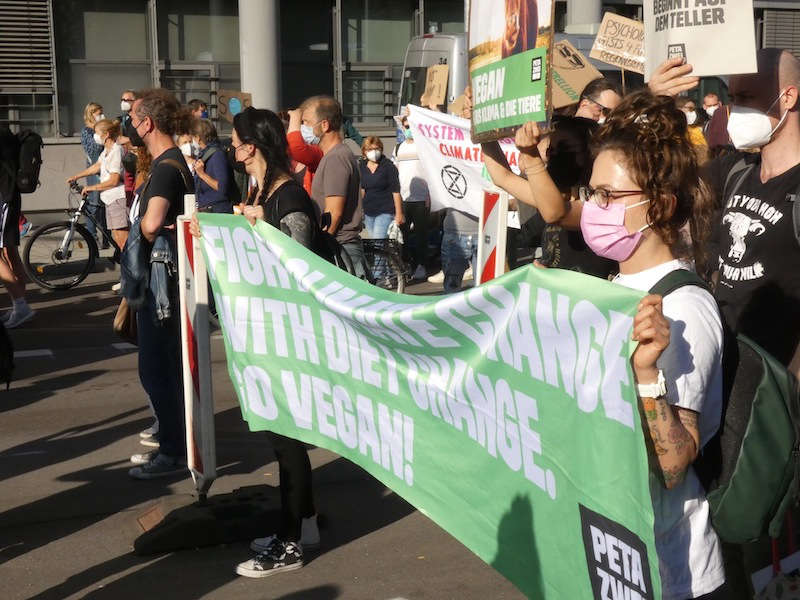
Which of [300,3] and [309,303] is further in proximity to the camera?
[300,3]

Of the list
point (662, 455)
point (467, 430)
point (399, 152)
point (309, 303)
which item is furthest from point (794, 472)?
point (399, 152)

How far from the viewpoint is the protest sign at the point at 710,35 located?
3.69 meters

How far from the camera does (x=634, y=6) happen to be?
25031 mm

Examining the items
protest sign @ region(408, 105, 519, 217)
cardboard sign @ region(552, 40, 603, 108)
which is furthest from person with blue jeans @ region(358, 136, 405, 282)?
cardboard sign @ region(552, 40, 603, 108)

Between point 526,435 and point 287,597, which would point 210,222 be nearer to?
point 287,597

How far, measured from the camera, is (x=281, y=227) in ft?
15.9

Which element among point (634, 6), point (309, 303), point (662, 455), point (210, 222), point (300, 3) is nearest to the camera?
point (662, 455)

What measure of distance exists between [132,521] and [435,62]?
12.6 metres

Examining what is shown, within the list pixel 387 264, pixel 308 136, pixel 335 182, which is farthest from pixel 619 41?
pixel 308 136

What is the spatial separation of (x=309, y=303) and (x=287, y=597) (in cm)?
121

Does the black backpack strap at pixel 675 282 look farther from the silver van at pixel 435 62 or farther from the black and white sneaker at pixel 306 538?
the silver van at pixel 435 62

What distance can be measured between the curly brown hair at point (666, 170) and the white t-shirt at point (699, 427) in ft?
0.69

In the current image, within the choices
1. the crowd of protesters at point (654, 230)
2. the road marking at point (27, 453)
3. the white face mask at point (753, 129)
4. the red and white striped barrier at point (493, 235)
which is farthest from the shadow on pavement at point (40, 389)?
the white face mask at point (753, 129)

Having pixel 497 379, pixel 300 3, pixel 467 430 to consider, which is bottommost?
pixel 467 430
